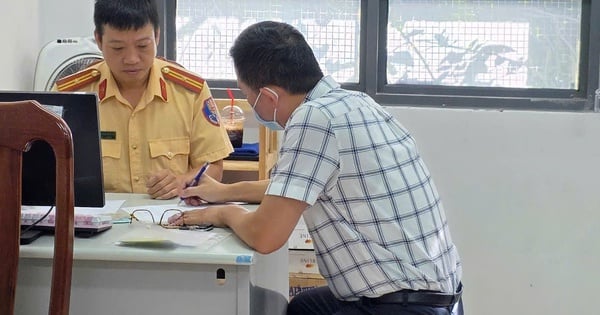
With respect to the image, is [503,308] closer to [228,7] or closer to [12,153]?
[228,7]

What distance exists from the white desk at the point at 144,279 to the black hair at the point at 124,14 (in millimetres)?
866

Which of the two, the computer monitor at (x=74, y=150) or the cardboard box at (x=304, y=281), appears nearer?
the computer monitor at (x=74, y=150)

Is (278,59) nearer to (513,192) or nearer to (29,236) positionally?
(29,236)

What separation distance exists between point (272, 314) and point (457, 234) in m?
1.38

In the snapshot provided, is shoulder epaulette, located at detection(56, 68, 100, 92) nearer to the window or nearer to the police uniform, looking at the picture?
the police uniform

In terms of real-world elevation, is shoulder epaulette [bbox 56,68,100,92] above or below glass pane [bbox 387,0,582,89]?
below

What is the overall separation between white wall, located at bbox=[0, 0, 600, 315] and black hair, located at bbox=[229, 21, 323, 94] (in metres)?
1.35

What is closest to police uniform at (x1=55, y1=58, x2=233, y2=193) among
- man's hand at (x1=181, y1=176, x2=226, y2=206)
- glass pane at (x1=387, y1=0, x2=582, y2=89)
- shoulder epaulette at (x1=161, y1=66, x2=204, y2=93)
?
shoulder epaulette at (x1=161, y1=66, x2=204, y2=93)

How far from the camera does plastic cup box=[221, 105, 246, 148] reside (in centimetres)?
291

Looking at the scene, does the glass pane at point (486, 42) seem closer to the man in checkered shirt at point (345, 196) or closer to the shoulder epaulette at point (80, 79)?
the shoulder epaulette at point (80, 79)

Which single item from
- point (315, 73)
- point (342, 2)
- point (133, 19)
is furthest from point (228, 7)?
point (315, 73)

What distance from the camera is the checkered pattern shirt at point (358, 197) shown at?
5.05ft

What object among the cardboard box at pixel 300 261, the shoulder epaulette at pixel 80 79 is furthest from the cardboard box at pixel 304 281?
the shoulder epaulette at pixel 80 79

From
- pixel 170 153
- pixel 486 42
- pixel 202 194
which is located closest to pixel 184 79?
pixel 170 153
